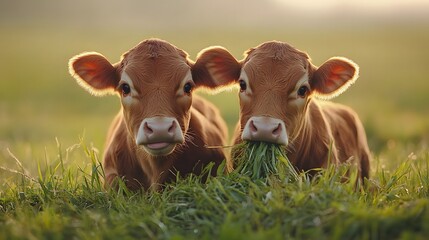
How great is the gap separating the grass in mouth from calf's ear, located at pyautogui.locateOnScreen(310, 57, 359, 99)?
116 cm

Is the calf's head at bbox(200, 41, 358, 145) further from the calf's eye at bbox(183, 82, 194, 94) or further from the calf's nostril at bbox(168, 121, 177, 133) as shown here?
the calf's nostril at bbox(168, 121, 177, 133)

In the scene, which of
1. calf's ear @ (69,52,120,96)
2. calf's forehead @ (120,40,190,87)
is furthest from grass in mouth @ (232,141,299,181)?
calf's ear @ (69,52,120,96)

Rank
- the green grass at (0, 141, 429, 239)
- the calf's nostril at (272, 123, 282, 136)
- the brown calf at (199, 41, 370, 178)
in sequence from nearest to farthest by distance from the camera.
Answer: the green grass at (0, 141, 429, 239) < the calf's nostril at (272, 123, 282, 136) < the brown calf at (199, 41, 370, 178)

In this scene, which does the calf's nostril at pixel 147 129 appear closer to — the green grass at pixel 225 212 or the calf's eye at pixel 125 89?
the green grass at pixel 225 212

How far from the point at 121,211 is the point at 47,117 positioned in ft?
56.0

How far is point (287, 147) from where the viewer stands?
7543 mm

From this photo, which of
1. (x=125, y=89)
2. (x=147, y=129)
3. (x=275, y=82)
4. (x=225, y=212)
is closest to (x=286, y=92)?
(x=275, y=82)

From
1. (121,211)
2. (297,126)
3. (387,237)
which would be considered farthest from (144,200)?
(387,237)

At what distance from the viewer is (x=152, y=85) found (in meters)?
7.07

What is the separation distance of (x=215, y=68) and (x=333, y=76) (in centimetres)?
135

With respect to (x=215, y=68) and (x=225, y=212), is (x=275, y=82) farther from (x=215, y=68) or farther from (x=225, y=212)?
(x=225, y=212)

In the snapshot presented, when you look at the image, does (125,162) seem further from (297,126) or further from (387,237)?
(387,237)

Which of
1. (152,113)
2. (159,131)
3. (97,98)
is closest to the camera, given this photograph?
(159,131)

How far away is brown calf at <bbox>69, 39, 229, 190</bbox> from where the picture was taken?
6.82 metres
